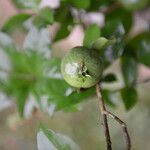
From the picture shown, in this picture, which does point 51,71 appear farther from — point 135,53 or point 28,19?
point 135,53

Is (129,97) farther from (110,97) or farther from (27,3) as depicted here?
(27,3)

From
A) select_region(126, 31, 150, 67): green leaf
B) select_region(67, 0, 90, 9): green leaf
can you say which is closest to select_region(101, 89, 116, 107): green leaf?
select_region(126, 31, 150, 67): green leaf

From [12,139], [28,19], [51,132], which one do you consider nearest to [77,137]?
[12,139]

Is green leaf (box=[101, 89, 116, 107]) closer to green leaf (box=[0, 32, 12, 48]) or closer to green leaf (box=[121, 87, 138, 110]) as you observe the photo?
green leaf (box=[121, 87, 138, 110])

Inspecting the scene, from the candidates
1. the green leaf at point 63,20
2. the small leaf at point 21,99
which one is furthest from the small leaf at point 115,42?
the small leaf at point 21,99

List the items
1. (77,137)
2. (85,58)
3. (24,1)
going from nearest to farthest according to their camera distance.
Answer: (85,58) → (24,1) → (77,137)

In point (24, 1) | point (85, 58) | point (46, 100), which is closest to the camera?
point (85, 58)

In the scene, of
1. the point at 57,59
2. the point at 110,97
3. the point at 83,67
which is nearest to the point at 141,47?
the point at 110,97
